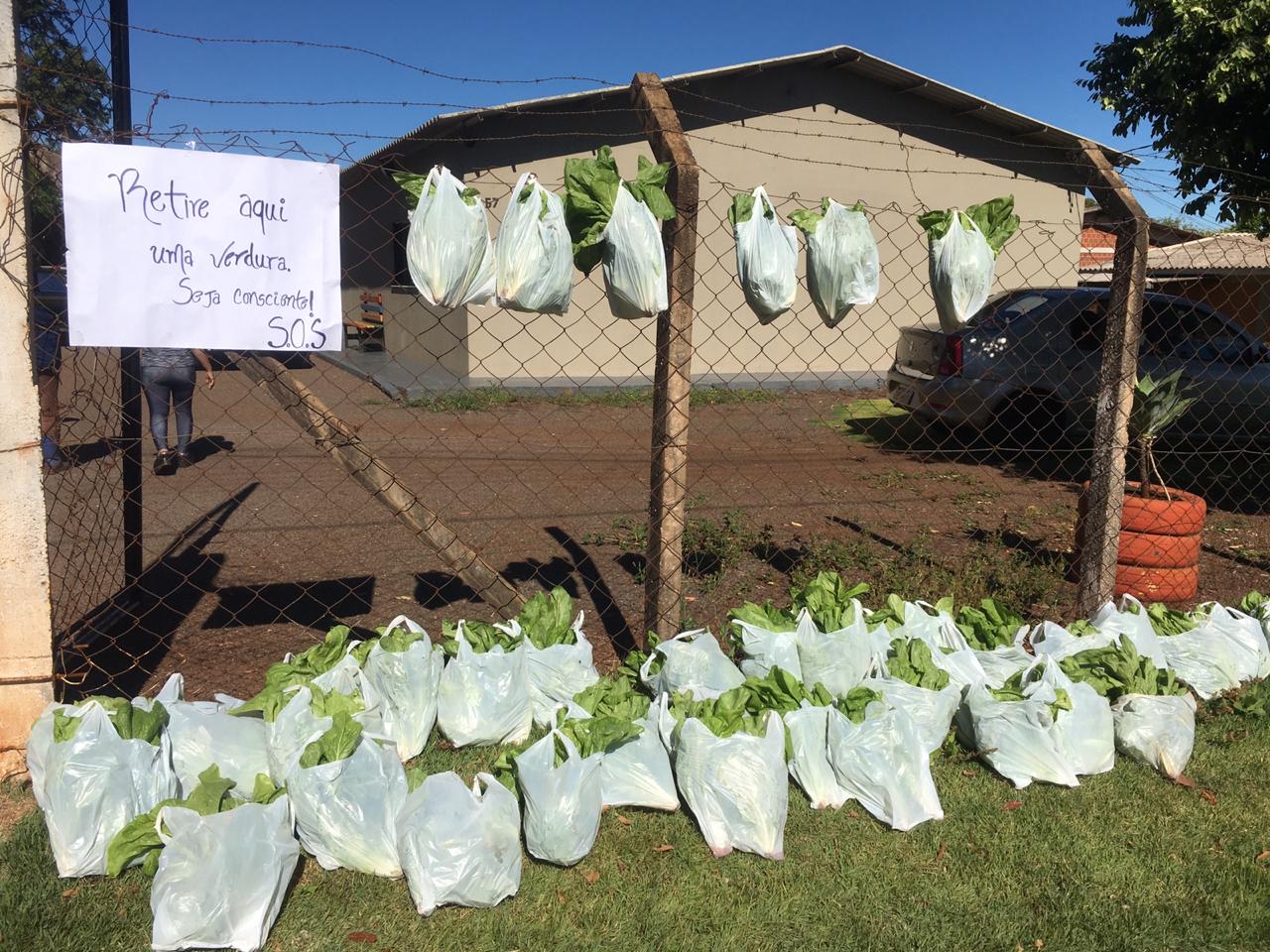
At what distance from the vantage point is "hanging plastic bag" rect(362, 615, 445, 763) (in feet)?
10.1

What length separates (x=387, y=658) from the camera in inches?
121

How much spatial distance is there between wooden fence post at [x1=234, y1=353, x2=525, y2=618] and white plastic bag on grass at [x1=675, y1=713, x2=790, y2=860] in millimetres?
1062

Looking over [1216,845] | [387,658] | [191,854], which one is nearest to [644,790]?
[387,658]

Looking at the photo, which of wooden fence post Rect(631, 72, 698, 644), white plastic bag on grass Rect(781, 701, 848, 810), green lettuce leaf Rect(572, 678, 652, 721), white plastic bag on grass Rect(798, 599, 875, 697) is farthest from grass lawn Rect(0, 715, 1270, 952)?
wooden fence post Rect(631, 72, 698, 644)

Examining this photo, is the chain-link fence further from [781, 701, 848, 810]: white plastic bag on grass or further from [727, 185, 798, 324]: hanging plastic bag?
[781, 701, 848, 810]: white plastic bag on grass

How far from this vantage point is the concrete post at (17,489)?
2.67 meters

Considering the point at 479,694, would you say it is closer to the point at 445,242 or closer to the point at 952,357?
the point at 445,242

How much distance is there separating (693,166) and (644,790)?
1.97 metres

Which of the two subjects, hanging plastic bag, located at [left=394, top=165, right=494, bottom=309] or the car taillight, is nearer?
hanging plastic bag, located at [left=394, top=165, right=494, bottom=309]

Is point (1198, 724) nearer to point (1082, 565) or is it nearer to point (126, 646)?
point (1082, 565)

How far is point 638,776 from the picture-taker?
2877 mm

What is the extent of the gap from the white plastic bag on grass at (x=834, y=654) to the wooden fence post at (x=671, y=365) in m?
0.49

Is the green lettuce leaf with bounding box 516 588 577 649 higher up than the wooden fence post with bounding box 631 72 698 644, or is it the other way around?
the wooden fence post with bounding box 631 72 698 644

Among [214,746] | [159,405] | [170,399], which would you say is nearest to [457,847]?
[214,746]
